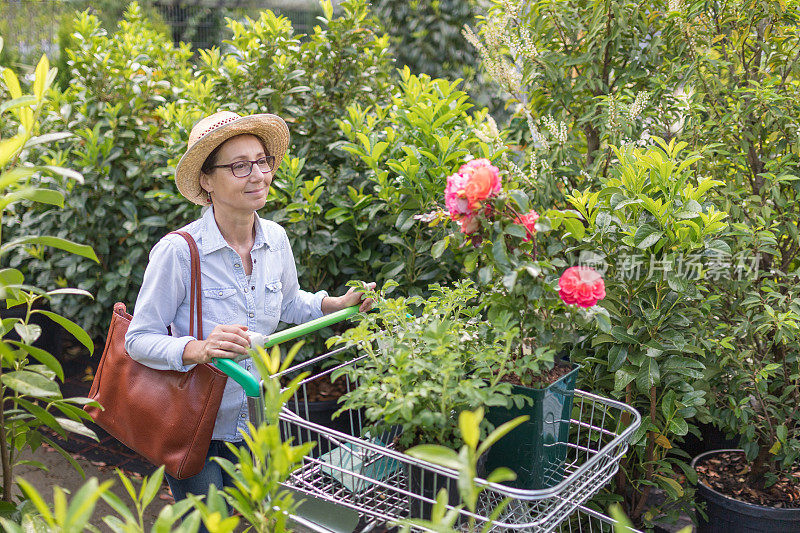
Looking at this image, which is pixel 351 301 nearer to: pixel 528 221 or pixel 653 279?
pixel 528 221

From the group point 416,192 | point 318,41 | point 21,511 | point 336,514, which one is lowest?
point 336,514

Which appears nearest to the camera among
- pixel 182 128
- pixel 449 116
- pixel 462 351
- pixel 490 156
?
pixel 462 351

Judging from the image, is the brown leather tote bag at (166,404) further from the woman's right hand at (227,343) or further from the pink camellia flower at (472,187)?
the pink camellia flower at (472,187)

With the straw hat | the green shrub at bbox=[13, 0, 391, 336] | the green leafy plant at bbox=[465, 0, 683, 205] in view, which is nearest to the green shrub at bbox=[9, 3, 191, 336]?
the green shrub at bbox=[13, 0, 391, 336]

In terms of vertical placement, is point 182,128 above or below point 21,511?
above

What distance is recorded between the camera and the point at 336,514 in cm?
171

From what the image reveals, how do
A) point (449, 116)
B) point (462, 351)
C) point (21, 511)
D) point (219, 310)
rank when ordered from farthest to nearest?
point (449, 116) < point (219, 310) < point (462, 351) < point (21, 511)

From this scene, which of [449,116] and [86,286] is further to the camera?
[86,286]

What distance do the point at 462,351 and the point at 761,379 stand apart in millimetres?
1507

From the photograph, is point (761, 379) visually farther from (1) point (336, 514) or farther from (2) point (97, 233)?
(2) point (97, 233)

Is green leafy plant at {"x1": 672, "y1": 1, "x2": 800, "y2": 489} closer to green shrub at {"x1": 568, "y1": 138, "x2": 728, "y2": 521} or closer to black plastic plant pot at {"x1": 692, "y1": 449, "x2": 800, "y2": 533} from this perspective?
black plastic plant pot at {"x1": 692, "y1": 449, "x2": 800, "y2": 533}

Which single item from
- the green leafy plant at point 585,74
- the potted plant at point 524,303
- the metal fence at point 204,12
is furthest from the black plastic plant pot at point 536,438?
the metal fence at point 204,12

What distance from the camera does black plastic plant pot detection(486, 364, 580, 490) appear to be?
159 cm

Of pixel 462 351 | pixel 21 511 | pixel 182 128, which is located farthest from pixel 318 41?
pixel 21 511
